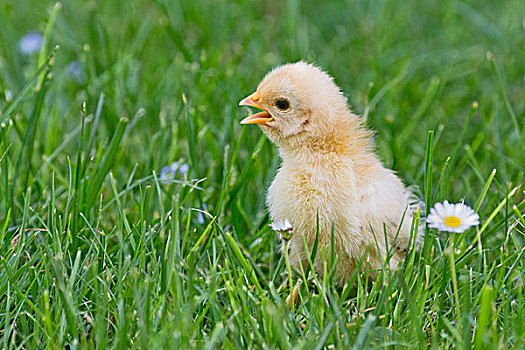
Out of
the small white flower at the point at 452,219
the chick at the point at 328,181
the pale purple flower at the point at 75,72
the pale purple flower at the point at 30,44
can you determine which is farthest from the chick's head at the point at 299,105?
the pale purple flower at the point at 30,44

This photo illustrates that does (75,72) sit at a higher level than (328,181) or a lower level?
higher

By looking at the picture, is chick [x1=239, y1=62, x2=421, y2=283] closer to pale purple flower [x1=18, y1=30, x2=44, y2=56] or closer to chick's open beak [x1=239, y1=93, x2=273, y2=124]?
chick's open beak [x1=239, y1=93, x2=273, y2=124]

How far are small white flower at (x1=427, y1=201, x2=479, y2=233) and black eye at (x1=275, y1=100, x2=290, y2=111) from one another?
73 cm

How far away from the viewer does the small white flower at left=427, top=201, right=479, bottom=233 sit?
230 centimetres

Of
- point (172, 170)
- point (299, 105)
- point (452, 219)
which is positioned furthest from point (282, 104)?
point (172, 170)

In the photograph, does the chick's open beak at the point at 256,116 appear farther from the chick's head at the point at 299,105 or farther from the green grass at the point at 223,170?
the green grass at the point at 223,170

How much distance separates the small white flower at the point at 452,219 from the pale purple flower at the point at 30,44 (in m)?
3.46

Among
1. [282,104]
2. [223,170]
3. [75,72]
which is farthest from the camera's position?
[75,72]

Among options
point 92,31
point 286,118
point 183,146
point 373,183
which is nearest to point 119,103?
point 183,146

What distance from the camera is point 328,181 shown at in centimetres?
259

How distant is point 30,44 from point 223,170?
221cm

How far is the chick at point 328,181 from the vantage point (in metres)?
2.58

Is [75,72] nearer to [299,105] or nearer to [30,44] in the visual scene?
[30,44]

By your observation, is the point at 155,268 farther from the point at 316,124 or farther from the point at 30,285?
the point at 316,124
